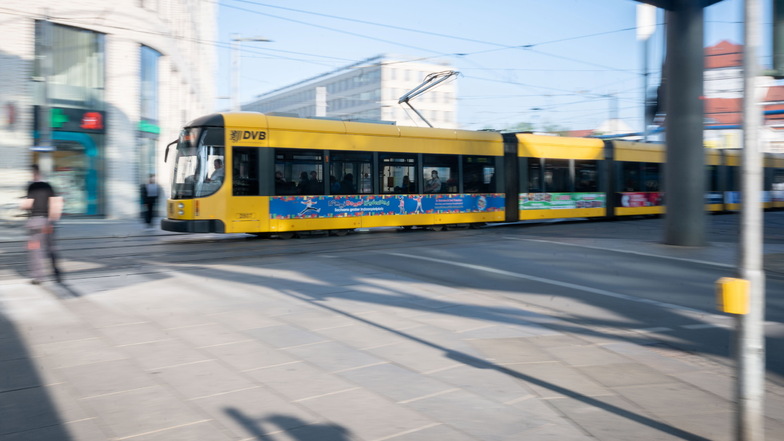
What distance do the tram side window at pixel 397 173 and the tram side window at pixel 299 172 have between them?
1.93m

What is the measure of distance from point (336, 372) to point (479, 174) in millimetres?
15284

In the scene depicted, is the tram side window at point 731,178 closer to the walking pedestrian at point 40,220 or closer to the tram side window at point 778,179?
the tram side window at point 778,179

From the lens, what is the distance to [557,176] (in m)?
21.9

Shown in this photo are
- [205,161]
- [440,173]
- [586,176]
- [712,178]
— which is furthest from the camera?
[712,178]

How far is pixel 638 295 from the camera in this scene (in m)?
9.16

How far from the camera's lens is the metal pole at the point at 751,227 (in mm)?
3744

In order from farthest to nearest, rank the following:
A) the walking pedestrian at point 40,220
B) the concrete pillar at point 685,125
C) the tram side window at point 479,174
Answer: the tram side window at point 479,174 < the concrete pillar at point 685,125 < the walking pedestrian at point 40,220

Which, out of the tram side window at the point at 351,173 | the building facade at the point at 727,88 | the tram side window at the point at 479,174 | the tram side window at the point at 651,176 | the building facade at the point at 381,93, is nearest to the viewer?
the building facade at the point at 727,88

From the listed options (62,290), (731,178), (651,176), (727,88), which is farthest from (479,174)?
(731,178)

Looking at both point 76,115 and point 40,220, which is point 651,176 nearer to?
point 76,115

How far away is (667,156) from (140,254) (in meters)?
11.8

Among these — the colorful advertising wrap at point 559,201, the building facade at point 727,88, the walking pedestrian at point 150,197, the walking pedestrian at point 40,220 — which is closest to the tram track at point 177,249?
the walking pedestrian at point 40,220

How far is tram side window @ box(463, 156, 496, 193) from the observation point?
19.7 metres

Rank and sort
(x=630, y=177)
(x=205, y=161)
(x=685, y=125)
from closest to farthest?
(x=685, y=125) < (x=205, y=161) < (x=630, y=177)
